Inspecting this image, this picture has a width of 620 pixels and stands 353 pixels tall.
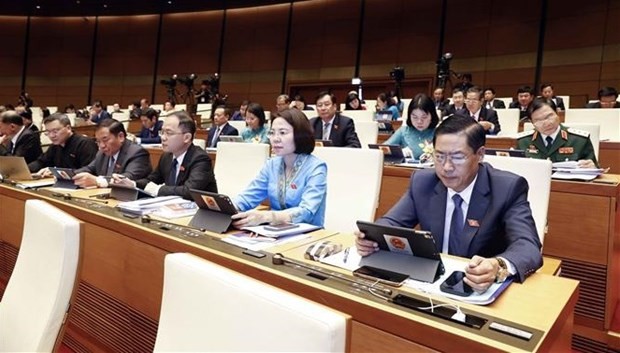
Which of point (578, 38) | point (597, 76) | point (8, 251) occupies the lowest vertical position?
point (8, 251)

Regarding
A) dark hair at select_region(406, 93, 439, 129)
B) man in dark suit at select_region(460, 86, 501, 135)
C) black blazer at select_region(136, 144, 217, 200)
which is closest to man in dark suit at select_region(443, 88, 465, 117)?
man in dark suit at select_region(460, 86, 501, 135)

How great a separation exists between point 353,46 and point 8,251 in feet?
29.3

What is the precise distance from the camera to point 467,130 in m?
1.44

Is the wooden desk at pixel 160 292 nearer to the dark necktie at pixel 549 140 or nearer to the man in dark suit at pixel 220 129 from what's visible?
the dark necktie at pixel 549 140

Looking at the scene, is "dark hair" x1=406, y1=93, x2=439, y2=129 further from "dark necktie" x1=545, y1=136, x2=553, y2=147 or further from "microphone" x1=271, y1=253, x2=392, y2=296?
"microphone" x1=271, y1=253, x2=392, y2=296

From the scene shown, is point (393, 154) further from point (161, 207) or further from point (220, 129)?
point (220, 129)

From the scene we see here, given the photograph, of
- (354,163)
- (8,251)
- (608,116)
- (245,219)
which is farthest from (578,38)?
(8,251)

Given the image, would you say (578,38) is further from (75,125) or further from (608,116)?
(75,125)

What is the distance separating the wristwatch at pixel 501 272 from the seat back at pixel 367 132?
10.6 feet

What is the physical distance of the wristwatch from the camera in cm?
112

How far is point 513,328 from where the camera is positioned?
34.9 inches

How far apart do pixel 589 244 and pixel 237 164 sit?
1918 mm

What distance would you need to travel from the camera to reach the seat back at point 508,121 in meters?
5.03

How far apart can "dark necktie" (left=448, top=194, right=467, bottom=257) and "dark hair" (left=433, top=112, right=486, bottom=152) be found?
19 cm
